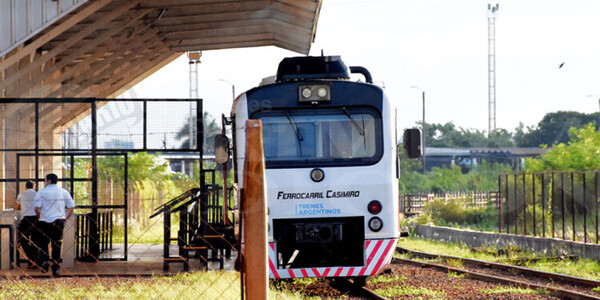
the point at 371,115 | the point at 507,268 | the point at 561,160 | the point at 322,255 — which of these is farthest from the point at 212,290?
the point at 561,160

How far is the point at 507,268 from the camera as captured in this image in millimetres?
17219

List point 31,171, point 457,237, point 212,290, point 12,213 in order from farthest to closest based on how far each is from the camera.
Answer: point 457,237 → point 31,171 → point 12,213 → point 212,290

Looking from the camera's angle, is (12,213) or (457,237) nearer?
(12,213)

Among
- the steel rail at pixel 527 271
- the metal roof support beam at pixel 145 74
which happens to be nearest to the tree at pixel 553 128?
the metal roof support beam at pixel 145 74

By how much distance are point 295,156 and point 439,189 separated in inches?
1774

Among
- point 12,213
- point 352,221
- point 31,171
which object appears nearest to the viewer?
point 352,221

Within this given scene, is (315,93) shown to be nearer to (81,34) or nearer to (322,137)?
(322,137)

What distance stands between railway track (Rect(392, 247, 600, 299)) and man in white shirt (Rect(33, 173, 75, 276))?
7012 millimetres

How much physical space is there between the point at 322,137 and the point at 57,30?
763 cm

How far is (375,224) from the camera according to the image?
12.0 meters

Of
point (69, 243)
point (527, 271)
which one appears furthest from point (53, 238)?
point (527, 271)

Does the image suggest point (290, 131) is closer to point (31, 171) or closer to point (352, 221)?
point (352, 221)

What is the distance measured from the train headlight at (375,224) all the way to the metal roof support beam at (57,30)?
7616mm

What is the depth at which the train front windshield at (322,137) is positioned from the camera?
12148 millimetres
